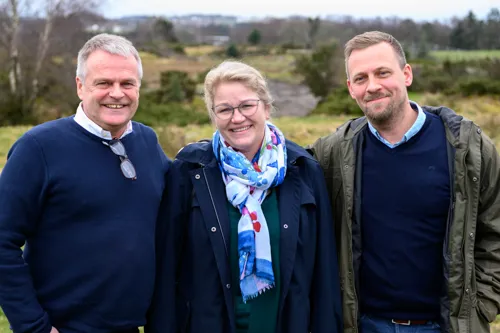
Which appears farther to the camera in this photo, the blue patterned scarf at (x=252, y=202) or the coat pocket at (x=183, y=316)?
the coat pocket at (x=183, y=316)

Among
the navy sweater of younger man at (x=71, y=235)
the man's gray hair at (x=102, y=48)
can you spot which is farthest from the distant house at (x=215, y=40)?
the navy sweater of younger man at (x=71, y=235)

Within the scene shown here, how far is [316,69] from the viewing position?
37.1 m

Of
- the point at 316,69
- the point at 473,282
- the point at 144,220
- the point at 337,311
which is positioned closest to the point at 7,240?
the point at 144,220

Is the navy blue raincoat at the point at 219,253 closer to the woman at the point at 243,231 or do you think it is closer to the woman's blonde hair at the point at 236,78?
the woman at the point at 243,231

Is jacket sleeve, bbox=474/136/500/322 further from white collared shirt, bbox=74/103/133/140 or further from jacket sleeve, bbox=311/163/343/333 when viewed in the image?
white collared shirt, bbox=74/103/133/140

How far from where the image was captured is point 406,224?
10.2 feet

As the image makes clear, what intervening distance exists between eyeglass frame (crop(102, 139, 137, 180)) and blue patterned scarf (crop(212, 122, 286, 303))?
0.46 m

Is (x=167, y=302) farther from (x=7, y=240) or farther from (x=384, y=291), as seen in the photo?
(x=384, y=291)

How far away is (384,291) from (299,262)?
0.52 metres

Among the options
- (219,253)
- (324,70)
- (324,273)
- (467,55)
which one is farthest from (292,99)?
(219,253)

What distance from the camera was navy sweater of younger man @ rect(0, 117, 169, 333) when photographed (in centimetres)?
268

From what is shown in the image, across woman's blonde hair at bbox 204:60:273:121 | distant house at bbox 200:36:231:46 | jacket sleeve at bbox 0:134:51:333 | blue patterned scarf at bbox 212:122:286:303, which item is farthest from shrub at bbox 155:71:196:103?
distant house at bbox 200:36:231:46

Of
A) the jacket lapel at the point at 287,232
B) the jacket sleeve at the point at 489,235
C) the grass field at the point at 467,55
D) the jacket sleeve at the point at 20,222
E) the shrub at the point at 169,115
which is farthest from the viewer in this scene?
the grass field at the point at 467,55

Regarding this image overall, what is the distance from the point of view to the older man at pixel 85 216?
2.69 meters
